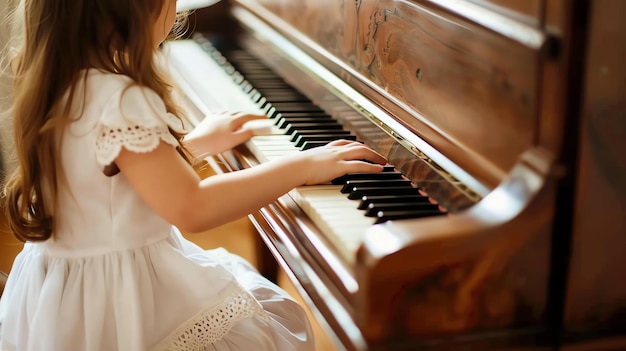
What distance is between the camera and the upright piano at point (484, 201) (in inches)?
41.2

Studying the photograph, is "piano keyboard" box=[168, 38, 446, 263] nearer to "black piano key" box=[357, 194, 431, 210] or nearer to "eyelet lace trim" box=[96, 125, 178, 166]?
"black piano key" box=[357, 194, 431, 210]

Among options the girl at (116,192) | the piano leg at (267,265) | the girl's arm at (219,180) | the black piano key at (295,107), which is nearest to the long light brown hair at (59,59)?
the girl at (116,192)

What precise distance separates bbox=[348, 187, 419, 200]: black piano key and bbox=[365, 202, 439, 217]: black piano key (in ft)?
0.18

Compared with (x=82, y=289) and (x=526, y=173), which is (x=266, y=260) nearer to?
(x=82, y=289)

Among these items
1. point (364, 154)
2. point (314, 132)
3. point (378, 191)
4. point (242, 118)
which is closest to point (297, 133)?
point (314, 132)

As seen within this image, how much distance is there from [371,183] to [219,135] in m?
0.49

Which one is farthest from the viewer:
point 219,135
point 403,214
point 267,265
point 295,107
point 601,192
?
point 267,265

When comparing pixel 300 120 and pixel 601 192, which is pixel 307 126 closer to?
pixel 300 120

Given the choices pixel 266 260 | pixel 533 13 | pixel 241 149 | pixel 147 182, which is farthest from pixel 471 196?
pixel 266 260

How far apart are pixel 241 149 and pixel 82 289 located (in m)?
0.50

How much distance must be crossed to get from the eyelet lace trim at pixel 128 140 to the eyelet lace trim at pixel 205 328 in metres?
0.33

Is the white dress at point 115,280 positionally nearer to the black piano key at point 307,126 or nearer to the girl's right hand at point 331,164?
the girl's right hand at point 331,164

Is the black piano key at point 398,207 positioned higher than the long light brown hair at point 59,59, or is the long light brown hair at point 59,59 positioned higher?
the long light brown hair at point 59,59

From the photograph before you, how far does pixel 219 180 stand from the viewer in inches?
55.0
